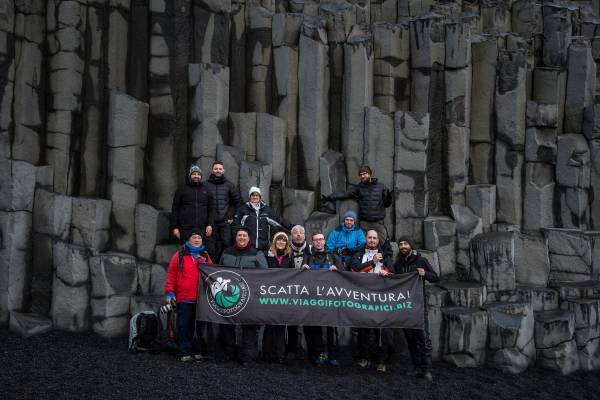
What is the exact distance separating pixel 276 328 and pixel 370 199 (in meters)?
3.28

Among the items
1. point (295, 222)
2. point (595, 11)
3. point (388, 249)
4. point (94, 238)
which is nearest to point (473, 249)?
point (388, 249)

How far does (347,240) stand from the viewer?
984 cm

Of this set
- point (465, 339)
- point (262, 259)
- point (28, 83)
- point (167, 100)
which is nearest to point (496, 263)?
point (465, 339)

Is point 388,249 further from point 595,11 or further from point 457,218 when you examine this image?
point 595,11

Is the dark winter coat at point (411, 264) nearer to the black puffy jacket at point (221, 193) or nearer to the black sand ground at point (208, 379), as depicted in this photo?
the black sand ground at point (208, 379)

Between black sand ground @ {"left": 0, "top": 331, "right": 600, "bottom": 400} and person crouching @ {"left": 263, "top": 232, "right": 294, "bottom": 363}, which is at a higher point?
person crouching @ {"left": 263, "top": 232, "right": 294, "bottom": 363}

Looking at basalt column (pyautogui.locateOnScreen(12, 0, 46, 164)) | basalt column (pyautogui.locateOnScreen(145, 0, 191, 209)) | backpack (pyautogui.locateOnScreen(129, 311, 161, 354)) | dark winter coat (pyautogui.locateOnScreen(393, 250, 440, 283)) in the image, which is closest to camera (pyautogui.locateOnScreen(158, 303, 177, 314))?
backpack (pyautogui.locateOnScreen(129, 311, 161, 354))

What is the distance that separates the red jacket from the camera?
861cm

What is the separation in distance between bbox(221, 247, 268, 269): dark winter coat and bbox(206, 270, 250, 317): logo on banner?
20cm

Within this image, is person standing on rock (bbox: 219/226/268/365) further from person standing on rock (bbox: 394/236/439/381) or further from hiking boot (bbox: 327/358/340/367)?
person standing on rock (bbox: 394/236/439/381)

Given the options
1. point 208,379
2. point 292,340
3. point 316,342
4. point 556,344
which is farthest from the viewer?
point 556,344

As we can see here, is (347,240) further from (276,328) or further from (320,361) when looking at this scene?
(320,361)

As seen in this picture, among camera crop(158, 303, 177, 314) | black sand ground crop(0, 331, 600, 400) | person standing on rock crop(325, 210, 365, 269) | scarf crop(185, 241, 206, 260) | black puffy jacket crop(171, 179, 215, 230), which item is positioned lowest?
black sand ground crop(0, 331, 600, 400)

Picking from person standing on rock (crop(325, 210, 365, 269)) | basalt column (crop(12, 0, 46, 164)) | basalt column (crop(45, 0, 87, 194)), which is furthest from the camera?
basalt column (crop(45, 0, 87, 194))
